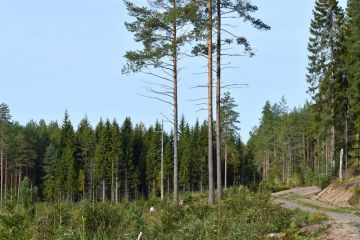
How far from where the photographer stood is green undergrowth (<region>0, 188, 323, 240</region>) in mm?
6969

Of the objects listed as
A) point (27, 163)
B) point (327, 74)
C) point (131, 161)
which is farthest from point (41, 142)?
point (327, 74)

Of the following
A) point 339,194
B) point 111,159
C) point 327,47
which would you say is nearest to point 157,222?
point 339,194

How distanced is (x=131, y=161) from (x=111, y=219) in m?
61.9

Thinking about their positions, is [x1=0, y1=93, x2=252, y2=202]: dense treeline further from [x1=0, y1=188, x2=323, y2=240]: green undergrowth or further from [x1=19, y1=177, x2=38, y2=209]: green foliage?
[x1=0, y1=188, x2=323, y2=240]: green undergrowth

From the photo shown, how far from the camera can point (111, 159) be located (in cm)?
6906

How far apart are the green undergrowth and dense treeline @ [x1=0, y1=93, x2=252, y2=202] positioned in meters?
52.5

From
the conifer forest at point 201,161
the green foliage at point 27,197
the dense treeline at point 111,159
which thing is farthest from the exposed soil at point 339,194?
the dense treeline at point 111,159

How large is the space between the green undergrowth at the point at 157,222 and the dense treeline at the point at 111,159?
172ft

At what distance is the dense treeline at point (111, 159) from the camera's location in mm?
69312

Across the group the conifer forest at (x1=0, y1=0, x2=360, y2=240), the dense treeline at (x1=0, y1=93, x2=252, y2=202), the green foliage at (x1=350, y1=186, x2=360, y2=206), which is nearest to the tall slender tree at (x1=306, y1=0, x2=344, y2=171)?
the conifer forest at (x1=0, y1=0, x2=360, y2=240)

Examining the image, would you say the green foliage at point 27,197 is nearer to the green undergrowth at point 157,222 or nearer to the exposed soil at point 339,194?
the green undergrowth at point 157,222

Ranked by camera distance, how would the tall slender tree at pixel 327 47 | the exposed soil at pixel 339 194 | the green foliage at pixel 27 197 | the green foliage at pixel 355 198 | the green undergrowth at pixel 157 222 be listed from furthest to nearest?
the tall slender tree at pixel 327 47 < the exposed soil at pixel 339 194 < the green foliage at pixel 355 198 < the green foliage at pixel 27 197 < the green undergrowth at pixel 157 222

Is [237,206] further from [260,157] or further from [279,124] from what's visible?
[260,157]

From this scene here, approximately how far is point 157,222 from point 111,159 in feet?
189
